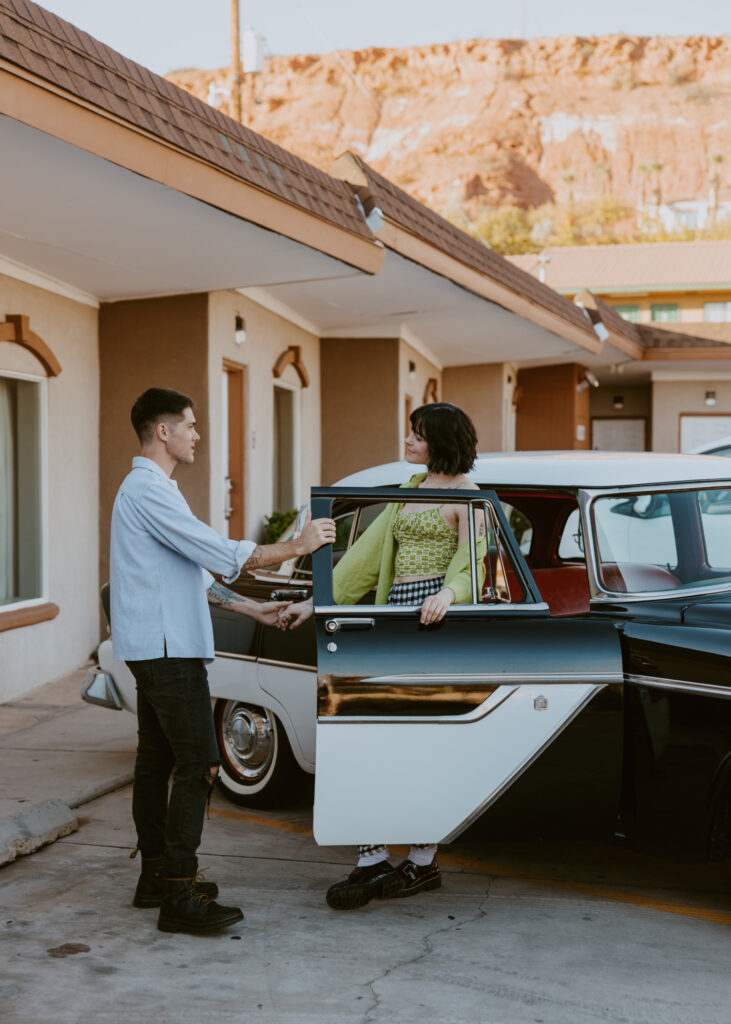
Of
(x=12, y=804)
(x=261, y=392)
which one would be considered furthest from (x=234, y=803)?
(x=261, y=392)

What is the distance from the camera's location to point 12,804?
5434 mm

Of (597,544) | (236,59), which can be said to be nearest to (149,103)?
(597,544)

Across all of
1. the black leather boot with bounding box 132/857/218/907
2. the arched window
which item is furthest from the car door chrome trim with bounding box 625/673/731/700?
the arched window

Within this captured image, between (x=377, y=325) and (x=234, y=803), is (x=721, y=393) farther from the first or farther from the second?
(x=234, y=803)

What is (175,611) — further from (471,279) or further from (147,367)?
(471,279)

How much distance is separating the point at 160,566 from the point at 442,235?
7508 mm

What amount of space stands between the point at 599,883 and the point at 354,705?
1417mm

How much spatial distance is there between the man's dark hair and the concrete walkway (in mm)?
1921

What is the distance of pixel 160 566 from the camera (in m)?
4.12

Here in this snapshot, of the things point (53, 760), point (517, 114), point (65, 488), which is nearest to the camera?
point (53, 760)

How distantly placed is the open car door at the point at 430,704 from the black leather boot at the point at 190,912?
0.50 m

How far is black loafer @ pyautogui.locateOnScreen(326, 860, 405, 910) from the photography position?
4.28 meters

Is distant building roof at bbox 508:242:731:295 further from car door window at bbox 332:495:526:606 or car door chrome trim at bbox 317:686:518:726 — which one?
car door chrome trim at bbox 317:686:518:726

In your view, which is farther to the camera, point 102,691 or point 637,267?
point 637,267
